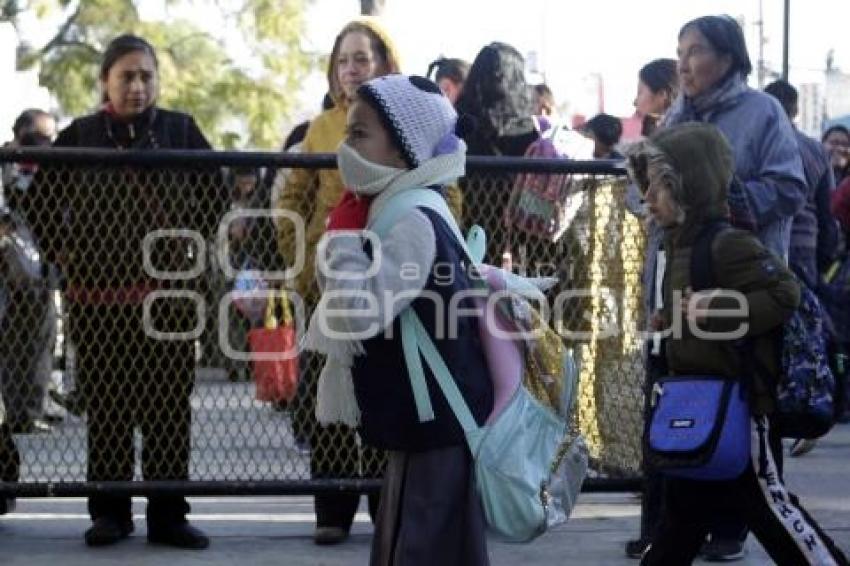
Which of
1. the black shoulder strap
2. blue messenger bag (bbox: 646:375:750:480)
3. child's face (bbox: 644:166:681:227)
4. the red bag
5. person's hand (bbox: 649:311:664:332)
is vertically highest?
child's face (bbox: 644:166:681:227)

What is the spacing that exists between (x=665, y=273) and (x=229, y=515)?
289cm

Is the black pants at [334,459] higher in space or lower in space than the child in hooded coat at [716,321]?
lower

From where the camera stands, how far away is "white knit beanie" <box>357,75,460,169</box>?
491 centimetres

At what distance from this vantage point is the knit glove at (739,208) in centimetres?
627

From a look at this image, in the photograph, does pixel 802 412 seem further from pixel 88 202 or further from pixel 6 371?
pixel 6 371

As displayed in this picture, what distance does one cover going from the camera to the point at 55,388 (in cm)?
1248

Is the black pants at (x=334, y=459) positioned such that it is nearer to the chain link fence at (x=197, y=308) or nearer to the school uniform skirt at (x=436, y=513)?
the chain link fence at (x=197, y=308)

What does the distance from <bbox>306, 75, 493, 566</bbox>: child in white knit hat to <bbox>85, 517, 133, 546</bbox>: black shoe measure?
8.09ft

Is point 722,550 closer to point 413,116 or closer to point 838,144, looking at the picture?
point 413,116

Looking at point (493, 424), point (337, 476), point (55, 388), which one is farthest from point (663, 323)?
point (55, 388)

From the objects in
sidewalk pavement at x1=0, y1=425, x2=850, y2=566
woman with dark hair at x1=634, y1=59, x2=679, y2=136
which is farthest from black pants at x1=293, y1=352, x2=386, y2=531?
woman with dark hair at x1=634, y1=59, x2=679, y2=136

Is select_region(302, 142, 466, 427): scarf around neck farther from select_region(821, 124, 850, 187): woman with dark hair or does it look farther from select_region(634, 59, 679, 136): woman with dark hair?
select_region(821, 124, 850, 187): woman with dark hair

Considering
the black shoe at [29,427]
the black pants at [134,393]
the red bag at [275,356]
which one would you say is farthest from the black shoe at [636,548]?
the black shoe at [29,427]

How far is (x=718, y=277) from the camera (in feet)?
18.6
